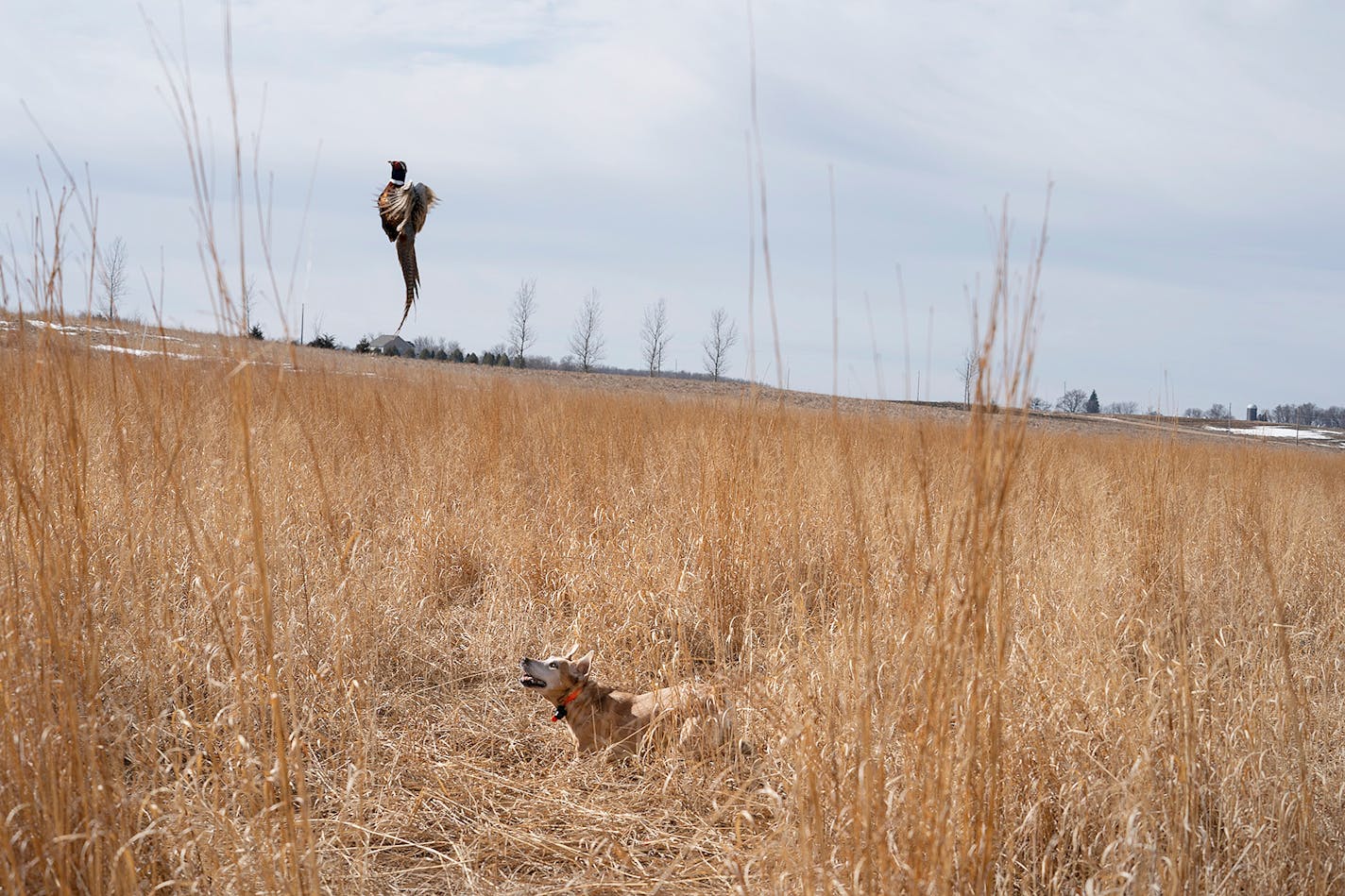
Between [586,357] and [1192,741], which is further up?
[586,357]

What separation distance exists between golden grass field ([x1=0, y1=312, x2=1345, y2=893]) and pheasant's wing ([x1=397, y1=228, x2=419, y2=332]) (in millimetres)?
1042

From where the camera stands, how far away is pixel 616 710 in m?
2.40

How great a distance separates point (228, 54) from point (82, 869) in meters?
1.45

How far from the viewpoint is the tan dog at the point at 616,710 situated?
2230 mm

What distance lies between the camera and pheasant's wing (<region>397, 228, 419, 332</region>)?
14.5ft

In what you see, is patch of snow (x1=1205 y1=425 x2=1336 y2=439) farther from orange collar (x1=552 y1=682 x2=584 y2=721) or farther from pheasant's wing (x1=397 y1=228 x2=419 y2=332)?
pheasant's wing (x1=397 y1=228 x2=419 y2=332)

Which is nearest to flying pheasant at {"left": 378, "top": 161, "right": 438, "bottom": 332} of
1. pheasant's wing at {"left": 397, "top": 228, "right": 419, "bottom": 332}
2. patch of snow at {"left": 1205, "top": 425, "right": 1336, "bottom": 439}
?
pheasant's wing at {"left": 397, "top": 228, "right": 419, "bottom": 332}

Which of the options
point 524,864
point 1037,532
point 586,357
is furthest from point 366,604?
point 586,357

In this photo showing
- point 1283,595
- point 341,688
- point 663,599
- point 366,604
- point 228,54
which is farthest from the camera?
point 1283,595

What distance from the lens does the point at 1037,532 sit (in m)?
4.32

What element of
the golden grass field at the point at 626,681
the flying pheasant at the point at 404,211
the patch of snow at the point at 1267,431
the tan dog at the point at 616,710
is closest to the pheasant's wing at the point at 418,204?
the flying pheasant at the point at 404,211

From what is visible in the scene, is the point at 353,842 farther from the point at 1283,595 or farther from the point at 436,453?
the point at 1283,595

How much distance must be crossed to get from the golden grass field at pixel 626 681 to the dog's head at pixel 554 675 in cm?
22

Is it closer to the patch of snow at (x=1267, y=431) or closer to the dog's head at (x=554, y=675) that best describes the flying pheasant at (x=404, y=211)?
the dog's head at (x=554, y=675)
